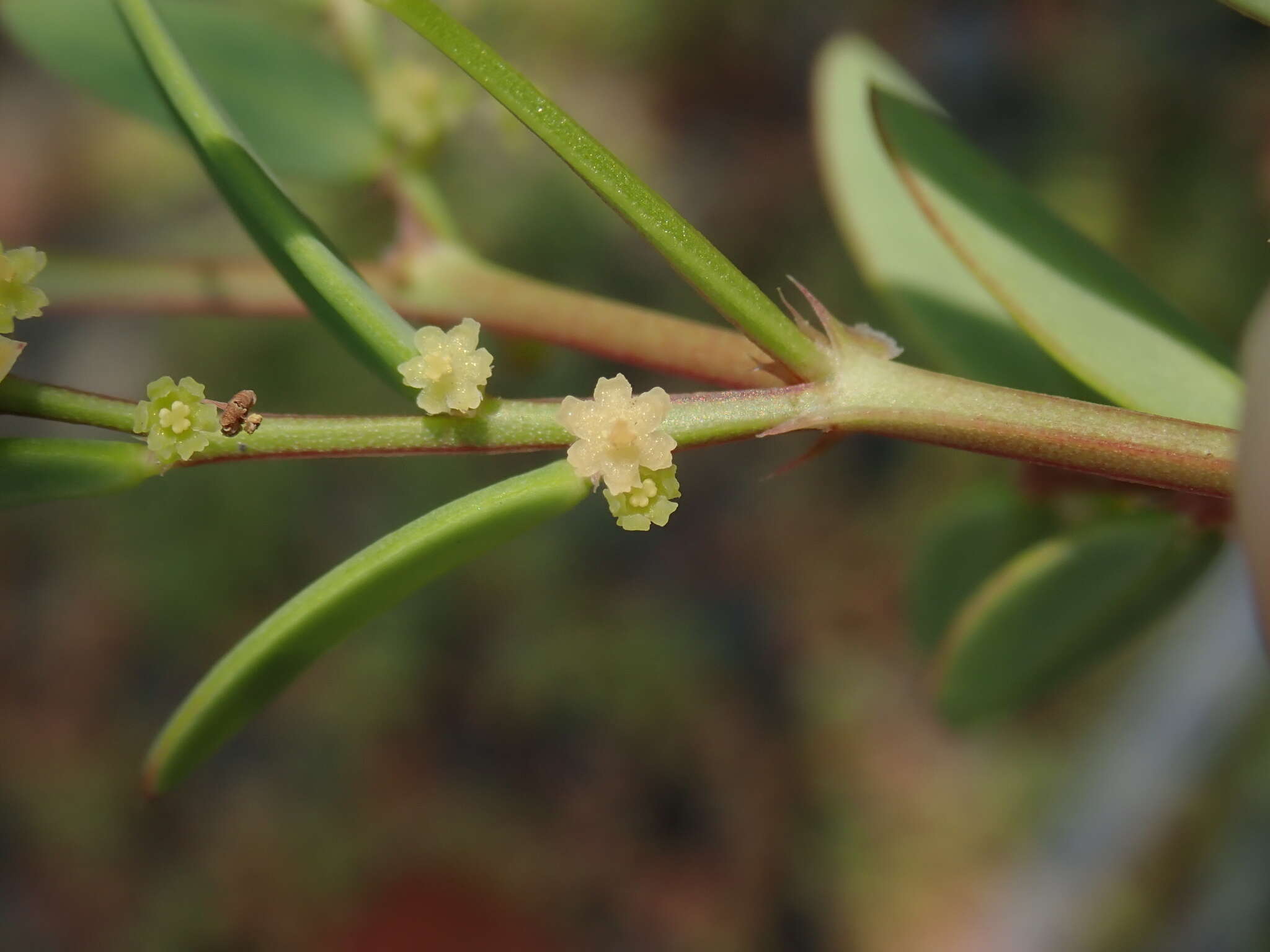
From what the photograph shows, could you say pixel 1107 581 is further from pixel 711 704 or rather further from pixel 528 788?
pixel 528 788

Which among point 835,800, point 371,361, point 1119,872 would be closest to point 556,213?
point 835,800

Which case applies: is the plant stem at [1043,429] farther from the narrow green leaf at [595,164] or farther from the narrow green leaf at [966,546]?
the narrow green leaf at [966,546]

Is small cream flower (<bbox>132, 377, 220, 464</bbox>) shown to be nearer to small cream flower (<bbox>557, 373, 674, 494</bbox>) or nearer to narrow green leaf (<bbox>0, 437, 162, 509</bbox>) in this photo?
narrow green leaf (<bbox>0, 437, 162, 509</bbox>)

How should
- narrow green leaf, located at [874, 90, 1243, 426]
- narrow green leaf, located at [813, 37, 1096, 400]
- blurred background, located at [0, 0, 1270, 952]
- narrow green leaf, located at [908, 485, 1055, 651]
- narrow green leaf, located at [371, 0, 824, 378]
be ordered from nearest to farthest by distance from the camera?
narrow green leaf, located at [371, 0, 824, 378]
narrow green leaf, located at [874, 90, 1243, 426]
narrow green leaf, located at [813, 37, 1096, 400]
narrow green leaf, located at [908, 485, 1055, 651]
blurred background, located at [0, 0, 1270, 952]

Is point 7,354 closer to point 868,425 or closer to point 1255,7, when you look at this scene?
point 868,425

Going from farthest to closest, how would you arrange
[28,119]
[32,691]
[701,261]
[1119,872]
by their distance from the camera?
[28,119] < [32,691] < [1119,872] < [701,261]

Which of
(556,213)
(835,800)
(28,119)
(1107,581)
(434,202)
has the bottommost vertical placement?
(1107,581)

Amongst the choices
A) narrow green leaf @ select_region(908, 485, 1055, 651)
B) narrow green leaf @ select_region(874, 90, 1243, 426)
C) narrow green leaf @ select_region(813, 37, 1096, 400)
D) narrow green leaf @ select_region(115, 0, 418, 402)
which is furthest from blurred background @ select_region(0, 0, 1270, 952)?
narrow green leaf @ select_region(115, 0, 418, 402)

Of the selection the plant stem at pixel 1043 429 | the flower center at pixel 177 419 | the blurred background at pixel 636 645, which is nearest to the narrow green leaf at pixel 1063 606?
the plant stem at pixel 1043 429
